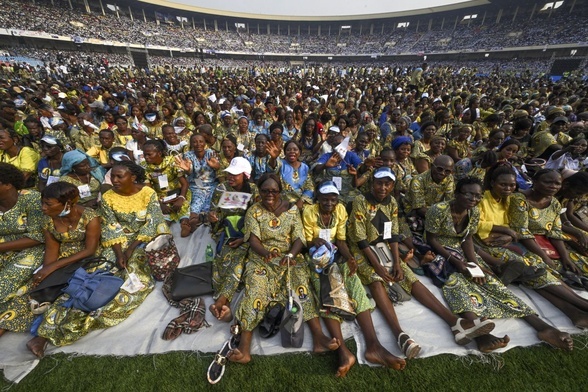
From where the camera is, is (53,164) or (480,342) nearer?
(480,342)

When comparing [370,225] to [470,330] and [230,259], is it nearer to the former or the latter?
[470,330]

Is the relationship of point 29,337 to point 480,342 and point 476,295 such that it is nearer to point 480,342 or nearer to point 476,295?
point 480,342

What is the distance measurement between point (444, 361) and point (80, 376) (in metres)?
3.62

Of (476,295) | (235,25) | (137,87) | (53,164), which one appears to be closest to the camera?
(476,295)

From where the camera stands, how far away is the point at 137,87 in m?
16.1

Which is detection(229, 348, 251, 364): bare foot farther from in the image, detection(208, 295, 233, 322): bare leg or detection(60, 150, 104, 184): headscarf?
detection(60, 150, 104, 184): headscarf

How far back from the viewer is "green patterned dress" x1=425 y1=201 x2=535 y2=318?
278 centimetres

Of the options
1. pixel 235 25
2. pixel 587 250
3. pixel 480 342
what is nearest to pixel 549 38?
pixel 587 250

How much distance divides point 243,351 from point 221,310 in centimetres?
50

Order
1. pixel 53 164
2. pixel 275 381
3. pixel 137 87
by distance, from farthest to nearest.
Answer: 1. pixel 137 87
2. pixel 53 164
3. pixel 275 381

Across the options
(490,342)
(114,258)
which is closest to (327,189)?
(490,342)

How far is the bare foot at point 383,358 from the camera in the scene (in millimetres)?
2336

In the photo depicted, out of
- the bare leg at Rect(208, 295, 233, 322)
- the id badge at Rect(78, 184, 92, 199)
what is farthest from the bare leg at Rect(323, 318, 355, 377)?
the id badge at Rect(78, 184, 92, 199)

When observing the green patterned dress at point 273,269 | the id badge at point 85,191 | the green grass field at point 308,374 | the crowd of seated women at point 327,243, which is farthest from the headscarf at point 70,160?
the green patterned dress at point 273,269
